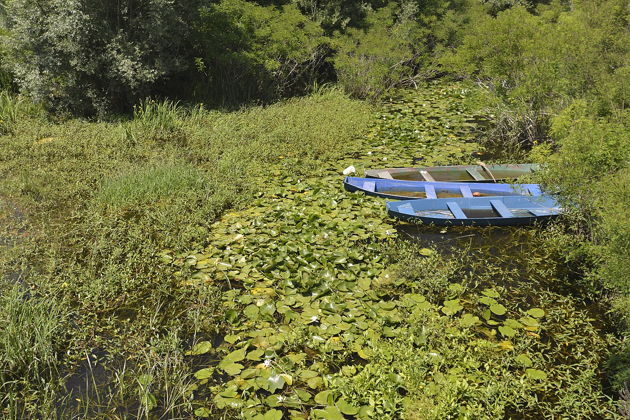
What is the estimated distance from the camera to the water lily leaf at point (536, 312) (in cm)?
440

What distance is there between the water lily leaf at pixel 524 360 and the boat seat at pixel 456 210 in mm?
2400

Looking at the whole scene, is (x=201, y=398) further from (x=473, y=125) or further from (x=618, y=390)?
(x=473, y=125)

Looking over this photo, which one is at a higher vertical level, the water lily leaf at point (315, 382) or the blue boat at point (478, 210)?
the blue boat at point (478, 210)

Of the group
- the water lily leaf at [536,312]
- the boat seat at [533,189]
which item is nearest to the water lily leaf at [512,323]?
the water lily leaf at [536,312]

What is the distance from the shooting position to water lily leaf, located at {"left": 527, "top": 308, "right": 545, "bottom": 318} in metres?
4.40

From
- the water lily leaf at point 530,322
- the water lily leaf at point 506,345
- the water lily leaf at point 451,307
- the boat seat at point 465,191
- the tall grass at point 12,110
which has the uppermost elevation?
the tall grass at point 12,110

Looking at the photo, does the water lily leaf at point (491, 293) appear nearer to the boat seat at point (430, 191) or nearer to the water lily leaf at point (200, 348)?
the boat seat at point (430, 191)

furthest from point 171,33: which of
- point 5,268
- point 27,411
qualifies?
point 27,411

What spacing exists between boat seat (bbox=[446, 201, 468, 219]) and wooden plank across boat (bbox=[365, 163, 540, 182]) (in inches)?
39.9

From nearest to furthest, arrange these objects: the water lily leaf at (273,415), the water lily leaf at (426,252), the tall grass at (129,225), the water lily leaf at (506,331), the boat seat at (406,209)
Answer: the water lily leaf at (273,415) < the tall grass at (129,225) < the water lily leaf at (506,331) < the water lily leaf at (426,252) < the boat seat at (406,209)

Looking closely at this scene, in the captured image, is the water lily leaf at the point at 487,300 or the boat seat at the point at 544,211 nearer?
the water lily leaf at the point at 487,300

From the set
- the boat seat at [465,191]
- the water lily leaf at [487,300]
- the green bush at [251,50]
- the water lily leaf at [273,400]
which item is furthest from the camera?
the green bush at [251,50]

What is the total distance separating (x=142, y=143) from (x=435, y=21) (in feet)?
38.0

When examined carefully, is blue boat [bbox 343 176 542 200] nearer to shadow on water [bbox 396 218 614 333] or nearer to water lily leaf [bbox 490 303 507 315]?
shadow on water [bbox 396 218 614 333]
